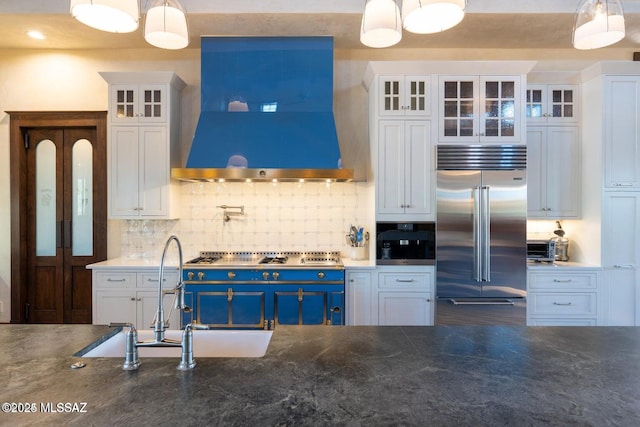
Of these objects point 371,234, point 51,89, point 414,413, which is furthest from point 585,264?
point 51,89

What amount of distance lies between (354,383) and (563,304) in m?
3.18

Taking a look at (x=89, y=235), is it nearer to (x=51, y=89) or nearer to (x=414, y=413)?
(x=51, y=89)

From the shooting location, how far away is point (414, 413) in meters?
0.94

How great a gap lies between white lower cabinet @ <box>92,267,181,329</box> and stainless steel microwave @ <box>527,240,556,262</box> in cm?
358

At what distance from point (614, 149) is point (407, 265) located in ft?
7.30

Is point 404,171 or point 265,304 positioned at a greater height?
point 404,171

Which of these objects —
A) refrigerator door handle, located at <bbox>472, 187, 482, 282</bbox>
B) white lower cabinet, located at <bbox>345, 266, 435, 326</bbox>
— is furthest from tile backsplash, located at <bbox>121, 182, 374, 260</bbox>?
refrigerator door handle, located at <bbox>472, 187, 482, 282</bbox>

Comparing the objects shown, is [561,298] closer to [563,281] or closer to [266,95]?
[563,281]

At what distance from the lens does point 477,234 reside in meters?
3.28

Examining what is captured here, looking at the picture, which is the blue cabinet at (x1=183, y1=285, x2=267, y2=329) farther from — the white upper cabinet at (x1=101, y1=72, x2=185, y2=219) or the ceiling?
the ceiling

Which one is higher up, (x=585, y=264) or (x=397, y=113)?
(x=397, y=113)

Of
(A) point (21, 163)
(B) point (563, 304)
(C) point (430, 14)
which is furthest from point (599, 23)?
(A) point (21, 163)

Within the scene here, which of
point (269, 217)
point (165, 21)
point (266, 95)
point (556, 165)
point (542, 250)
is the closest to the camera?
point (165, 21)

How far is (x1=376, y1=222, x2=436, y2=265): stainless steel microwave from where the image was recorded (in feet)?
11.0
